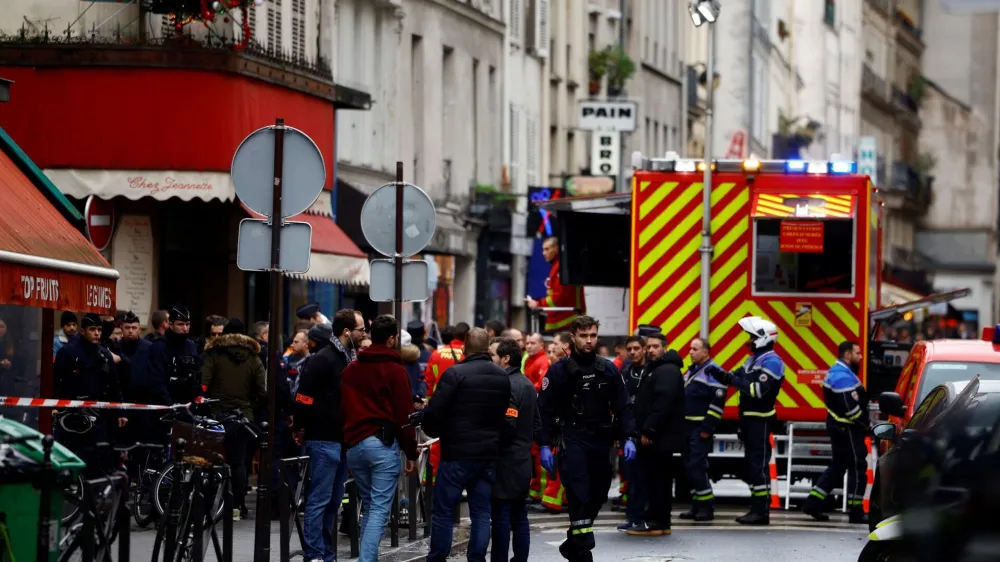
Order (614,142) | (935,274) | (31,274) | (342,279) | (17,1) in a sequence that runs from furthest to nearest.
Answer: (935,274) < (614,142) < (342,279) < (17,1) < (31,274)

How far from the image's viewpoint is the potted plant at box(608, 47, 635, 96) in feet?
157

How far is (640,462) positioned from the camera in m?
17.9

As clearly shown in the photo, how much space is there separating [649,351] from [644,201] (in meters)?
3.07

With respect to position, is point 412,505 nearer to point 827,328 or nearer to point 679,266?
point 679,266

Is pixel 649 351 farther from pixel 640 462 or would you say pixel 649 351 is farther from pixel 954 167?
pixel 954 167

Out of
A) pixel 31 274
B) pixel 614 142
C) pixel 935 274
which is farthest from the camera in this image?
pixel 935 274

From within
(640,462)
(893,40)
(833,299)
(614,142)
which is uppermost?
(893,40)

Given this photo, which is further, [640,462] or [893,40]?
[893,40]

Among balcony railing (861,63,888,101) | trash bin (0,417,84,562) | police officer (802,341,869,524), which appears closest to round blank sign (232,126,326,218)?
trash bin (0,417,84,562)

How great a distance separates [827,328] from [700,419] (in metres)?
1.99

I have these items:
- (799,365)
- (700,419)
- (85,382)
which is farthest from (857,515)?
(85,382)

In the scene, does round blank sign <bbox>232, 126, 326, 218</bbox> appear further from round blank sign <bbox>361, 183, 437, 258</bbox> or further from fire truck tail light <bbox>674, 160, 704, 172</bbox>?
fire truck tail light <bbox>674, 160, 704, 172</bbox>

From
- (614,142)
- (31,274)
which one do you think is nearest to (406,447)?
(31,274)

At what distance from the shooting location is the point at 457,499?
1386cm
